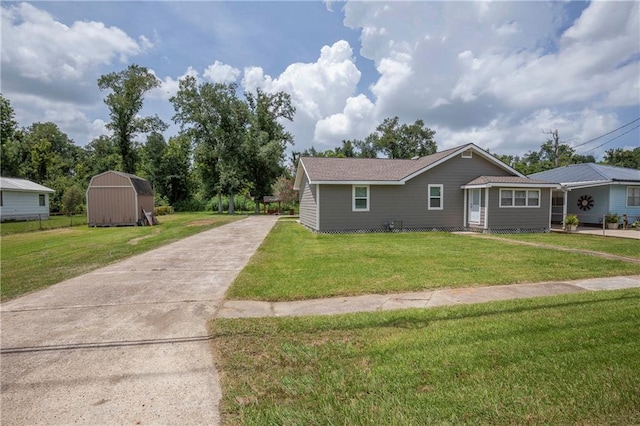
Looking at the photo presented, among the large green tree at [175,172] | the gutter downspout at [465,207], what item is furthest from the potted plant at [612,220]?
the large green tree at [175,172]

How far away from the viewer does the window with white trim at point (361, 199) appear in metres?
15.5

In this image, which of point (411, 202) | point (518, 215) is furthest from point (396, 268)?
point (518, 215)

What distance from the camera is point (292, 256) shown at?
29.7ft

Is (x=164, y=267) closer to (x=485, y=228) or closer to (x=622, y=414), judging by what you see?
(x=622, y=414)

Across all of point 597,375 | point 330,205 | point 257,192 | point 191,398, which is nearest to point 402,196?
point 330,205

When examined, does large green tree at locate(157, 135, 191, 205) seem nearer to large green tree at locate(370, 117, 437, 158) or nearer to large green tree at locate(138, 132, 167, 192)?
large green tree at locate(138, 132, 167, 192)

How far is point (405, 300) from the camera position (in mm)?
5207

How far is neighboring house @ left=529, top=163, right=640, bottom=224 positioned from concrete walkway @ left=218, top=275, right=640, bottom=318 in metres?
13.9

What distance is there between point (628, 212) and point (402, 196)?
45.7 ft

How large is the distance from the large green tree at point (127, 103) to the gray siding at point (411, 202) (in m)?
32.5

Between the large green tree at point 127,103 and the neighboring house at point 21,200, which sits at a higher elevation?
the large green tree at point 127,103

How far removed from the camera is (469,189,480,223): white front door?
52.6ft

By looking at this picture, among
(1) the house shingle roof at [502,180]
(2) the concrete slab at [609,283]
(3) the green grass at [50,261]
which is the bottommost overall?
(3) the green grass at [50,261]

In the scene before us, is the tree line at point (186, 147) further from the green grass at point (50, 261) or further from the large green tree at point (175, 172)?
the green grass at point (50, 261)
